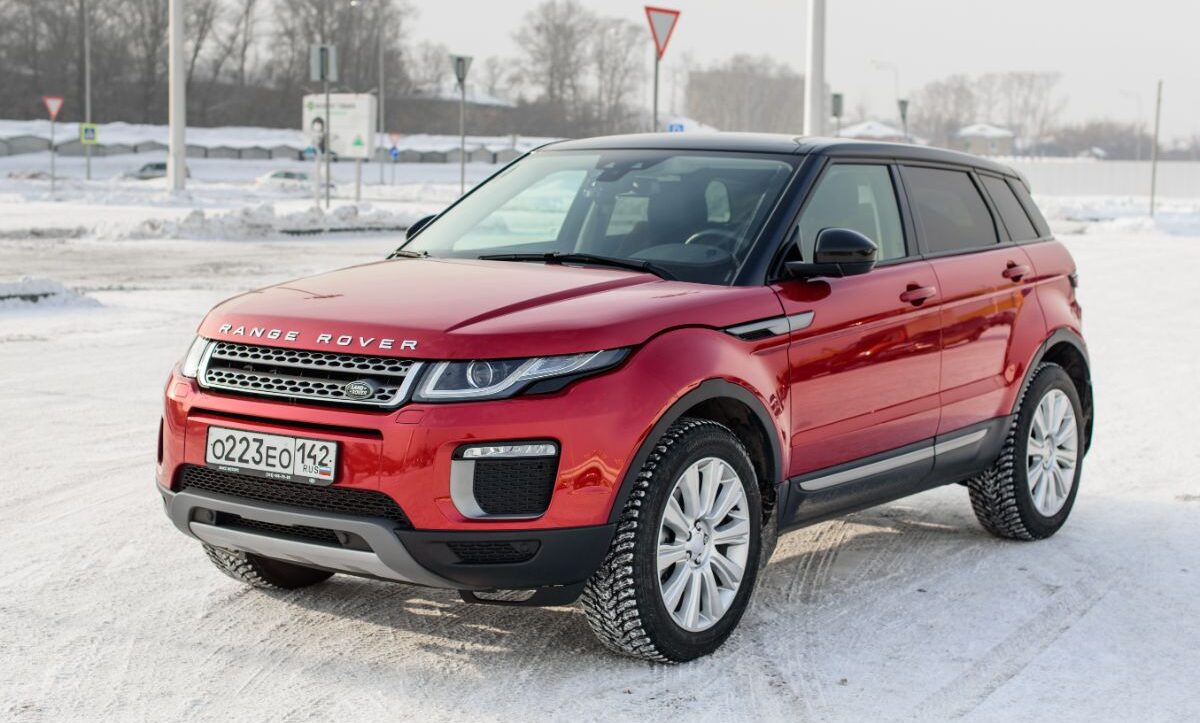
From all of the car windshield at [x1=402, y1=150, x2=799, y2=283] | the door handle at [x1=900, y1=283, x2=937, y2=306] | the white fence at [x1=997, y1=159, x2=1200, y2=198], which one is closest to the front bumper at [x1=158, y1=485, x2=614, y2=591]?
the car windshield at [x1=402, y1=150, x2=799, y2=283]

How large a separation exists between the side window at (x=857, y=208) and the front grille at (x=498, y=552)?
66.0 inches

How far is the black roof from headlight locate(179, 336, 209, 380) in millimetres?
1937

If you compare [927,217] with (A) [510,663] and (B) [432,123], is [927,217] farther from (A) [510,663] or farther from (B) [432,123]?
(B) [432,123]

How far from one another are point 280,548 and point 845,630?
194 centimetres

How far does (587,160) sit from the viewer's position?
598cm

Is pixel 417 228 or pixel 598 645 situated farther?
pixel 417 228

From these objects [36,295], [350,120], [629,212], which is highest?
[350,120]

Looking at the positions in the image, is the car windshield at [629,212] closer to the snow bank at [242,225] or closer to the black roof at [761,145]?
the black roof at [761,145]

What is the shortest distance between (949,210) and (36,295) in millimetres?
11060

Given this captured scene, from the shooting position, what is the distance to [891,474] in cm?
566

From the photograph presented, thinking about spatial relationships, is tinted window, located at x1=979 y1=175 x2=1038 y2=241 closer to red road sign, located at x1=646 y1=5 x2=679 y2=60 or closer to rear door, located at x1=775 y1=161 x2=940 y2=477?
rear door, located at x1=775 y1=161 x2=940 y2=477

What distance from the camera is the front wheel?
14.6 feet

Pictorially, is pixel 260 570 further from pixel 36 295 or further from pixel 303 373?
pixel 36 295

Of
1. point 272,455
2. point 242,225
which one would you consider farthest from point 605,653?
point 242,225
